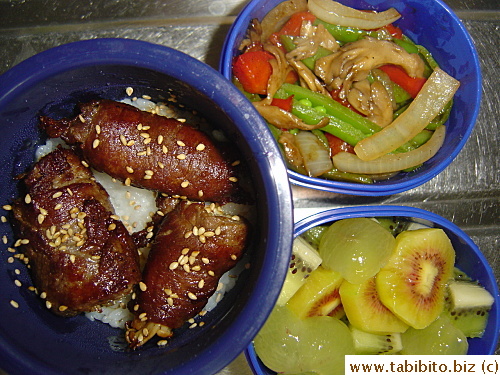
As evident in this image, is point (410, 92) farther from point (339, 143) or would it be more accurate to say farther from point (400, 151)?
point (339, 143)

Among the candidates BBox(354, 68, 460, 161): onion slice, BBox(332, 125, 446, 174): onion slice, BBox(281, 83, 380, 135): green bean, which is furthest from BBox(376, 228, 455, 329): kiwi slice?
BBox(281, 83, 380, 135): green bean

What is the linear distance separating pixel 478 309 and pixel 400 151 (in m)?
0.85

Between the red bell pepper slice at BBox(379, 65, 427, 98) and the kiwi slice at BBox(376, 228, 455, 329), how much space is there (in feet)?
2.30

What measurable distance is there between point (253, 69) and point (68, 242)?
1065mm

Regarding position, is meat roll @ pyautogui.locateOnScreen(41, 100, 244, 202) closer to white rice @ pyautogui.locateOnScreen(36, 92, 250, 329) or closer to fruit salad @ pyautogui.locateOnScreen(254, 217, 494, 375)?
white rice @ pyautogui.locateOnScreen(36, 92, 250, 329)

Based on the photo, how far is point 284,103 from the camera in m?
1.95

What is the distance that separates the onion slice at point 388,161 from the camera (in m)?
1.97

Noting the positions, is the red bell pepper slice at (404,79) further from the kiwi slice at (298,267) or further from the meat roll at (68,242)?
the meat roll at (68,242)

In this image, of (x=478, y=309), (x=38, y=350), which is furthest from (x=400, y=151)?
(x=38, y=350)

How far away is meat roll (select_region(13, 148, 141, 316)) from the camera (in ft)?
5.07

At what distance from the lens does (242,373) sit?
217 cm

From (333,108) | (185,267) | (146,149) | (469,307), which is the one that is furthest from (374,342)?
(146,149)

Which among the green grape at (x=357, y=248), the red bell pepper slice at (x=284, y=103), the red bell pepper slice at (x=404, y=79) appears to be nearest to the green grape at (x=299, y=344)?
the green grape at (x=357, y=248)

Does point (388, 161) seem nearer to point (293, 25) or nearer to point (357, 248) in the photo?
point (357, 248)
